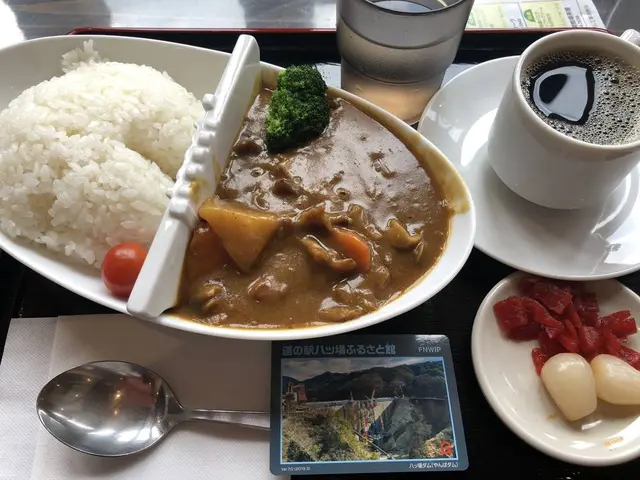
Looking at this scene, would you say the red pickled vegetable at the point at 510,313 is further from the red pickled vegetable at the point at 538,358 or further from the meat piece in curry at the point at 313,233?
the meat piece in curry at the point at 313,233

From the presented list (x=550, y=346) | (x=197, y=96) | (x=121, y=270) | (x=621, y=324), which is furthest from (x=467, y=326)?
(x=197, y=96)

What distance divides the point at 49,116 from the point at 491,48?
1955 millimetres

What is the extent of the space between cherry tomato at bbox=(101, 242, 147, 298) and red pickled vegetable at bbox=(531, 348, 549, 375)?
1.29 meters

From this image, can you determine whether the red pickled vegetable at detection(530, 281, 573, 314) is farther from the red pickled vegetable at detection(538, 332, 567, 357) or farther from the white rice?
the white rice

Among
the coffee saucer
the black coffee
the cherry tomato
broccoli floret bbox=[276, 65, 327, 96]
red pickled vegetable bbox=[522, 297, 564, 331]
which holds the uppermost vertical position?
broccoli floret bbox=[276, 65, 327, 96]

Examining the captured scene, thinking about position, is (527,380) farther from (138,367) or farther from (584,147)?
(138,367)

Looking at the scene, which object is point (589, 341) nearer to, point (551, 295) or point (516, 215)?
point (551, 295)

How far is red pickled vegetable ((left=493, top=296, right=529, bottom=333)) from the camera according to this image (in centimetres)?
178

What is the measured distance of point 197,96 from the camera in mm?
2209

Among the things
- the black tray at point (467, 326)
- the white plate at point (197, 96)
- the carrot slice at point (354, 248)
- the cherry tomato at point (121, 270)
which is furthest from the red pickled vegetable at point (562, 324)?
the cherry tomato at point (121, 270)

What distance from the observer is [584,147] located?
1627 millimetres

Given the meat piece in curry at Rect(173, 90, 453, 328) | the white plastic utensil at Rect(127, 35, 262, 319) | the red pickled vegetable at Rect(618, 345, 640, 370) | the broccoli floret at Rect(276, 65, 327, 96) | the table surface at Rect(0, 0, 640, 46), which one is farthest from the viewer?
the table surface at Rect(0, 0, 640, 46)

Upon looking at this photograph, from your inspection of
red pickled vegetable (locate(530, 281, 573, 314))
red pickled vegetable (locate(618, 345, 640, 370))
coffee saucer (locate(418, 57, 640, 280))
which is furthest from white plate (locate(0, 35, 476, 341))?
red pickled vegetable (locate(618, 345, 640, 370))

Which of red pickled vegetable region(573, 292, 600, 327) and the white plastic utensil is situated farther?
red pickled vegetable region(573, 292, 600, 327)
